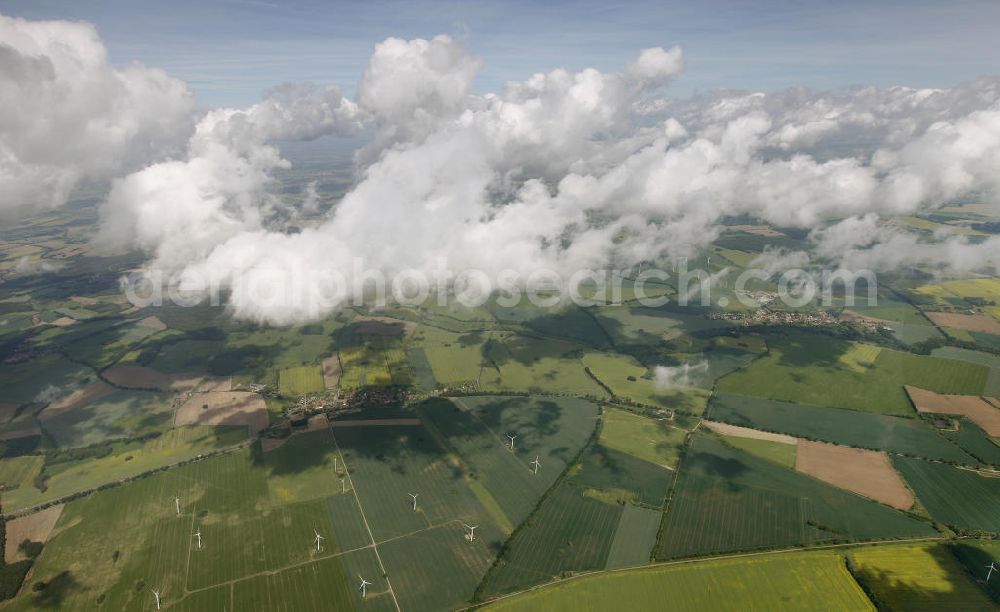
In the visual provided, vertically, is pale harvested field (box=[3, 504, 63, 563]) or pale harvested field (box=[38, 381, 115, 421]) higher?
pale harvested field (box=[38, 381, 115, 421])

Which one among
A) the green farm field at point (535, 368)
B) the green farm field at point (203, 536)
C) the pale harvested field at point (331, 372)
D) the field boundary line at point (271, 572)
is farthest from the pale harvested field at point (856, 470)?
the pale harvested field at point (331, 372)

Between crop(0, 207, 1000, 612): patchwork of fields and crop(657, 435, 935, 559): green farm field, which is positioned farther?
crop(657, 435, 935, 559): green farm field

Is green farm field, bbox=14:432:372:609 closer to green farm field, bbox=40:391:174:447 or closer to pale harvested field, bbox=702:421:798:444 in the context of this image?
green farm field, bbox=40:391:174:447

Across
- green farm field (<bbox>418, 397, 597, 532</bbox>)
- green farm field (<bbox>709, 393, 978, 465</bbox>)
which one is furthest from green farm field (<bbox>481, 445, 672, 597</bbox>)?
green farm field (<bbox>709, 393, 978, 465</bbox>)

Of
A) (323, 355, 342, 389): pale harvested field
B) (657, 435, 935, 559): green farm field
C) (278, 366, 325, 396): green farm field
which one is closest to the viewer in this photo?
(657, 435, 935, 559): green farm field

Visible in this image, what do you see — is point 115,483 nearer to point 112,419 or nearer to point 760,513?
point 112,419

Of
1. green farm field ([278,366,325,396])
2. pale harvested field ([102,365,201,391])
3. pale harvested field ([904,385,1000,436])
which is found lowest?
pale harvested field ([904,385,1000,436])

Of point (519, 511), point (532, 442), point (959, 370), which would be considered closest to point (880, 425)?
point (959, 370)
